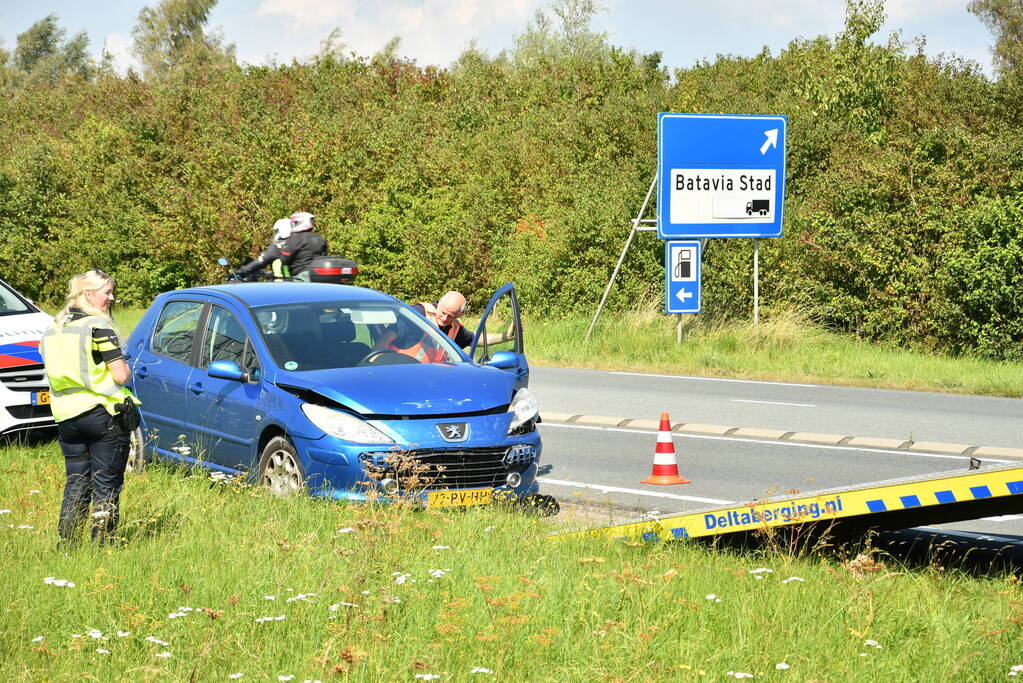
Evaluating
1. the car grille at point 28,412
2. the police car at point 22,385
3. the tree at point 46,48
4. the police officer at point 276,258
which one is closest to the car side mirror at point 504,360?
the police car at point 22,385

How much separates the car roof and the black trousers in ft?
8.07

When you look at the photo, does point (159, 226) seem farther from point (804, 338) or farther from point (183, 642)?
point (183, 642)

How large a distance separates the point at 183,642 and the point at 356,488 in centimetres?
264

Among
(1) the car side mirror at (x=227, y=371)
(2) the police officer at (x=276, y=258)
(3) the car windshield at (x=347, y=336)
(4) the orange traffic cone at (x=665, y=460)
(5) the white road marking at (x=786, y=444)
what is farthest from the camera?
(2) the police officer at (x=276, y=258)

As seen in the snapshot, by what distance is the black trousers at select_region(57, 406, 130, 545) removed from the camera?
23.0 feet

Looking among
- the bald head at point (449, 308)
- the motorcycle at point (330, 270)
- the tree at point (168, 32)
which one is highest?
the tree at point (168, 32)

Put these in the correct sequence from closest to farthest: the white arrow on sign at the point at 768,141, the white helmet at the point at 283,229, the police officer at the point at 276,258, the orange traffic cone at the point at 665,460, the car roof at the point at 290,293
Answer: the car roof at the point at 290,293 → the orange traffic cone at the point at 665,460 → the police officer at the point at 276,258 → the white helmet at the point at 283,229 → the white arrow on sign at the point at 768,141

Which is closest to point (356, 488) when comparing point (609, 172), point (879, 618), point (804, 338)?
point (879, 618)

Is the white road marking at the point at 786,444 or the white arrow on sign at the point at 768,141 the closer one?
the white road marking at the point at 786,444

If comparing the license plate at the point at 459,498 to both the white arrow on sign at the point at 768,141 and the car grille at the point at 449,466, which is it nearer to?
the car grille at the point at 449,466

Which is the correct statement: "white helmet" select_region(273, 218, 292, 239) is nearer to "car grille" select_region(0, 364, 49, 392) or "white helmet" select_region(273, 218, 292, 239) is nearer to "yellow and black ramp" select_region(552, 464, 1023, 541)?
"car grille" select_region(0, 364, 49, 392)

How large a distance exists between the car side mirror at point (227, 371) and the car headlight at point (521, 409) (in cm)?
183

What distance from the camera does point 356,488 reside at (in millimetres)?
7941

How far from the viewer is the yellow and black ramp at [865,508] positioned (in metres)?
6.37
